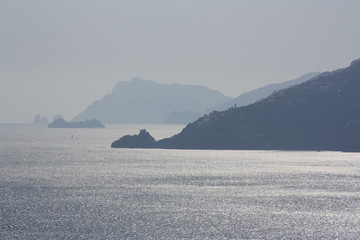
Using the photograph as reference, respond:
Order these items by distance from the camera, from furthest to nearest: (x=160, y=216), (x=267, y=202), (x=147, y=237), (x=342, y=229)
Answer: (x=267, y=202)
(x=160, y=216)
(x=342, y=229)
(x=147, y=237)

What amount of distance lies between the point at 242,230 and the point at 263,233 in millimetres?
3968

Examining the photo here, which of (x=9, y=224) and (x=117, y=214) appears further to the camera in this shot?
(x=117, y=214)

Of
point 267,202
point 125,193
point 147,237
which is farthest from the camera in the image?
point 125,193

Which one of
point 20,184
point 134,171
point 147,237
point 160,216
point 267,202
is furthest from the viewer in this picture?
point 134,171

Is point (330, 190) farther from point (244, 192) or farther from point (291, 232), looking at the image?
point (291, 232)

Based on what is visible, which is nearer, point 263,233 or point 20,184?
point 263,233

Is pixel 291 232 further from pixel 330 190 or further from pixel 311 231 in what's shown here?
pixel 330 190

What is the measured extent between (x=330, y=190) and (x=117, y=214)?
64229 millimetres

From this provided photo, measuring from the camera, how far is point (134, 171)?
199 m

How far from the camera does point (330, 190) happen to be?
490 feet

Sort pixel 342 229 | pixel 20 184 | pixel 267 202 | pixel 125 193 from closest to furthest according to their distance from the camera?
pixel 342 229, pixel 267 202, pixel 125 193, pixel 20 184

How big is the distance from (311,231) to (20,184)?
8834cm

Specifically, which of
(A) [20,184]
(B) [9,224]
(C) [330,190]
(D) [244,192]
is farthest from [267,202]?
(A) [20,184]

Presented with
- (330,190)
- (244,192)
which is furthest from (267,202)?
(330,190)
